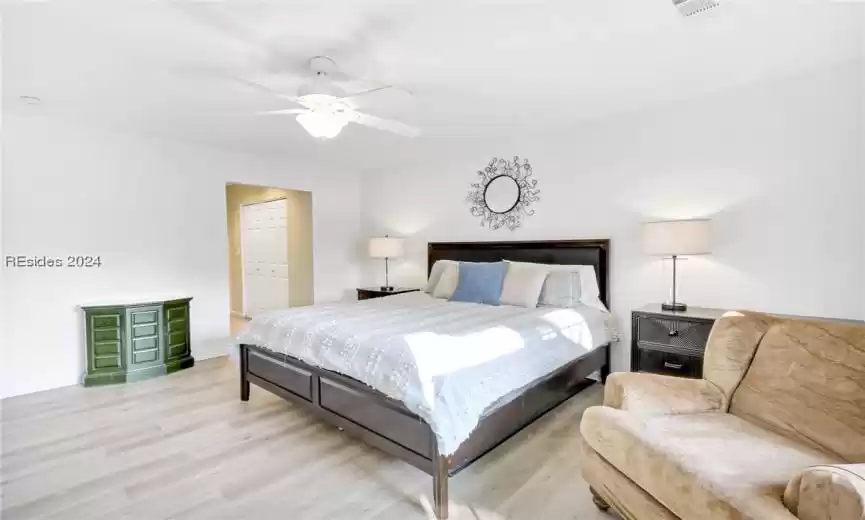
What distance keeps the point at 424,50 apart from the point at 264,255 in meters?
5.06

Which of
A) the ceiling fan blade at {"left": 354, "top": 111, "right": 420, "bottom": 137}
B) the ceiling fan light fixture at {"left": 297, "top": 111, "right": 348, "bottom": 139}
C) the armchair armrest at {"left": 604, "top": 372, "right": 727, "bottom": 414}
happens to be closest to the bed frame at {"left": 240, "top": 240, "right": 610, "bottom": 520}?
the armchair armrest at {"left": 604, "top": 372, "right": 727, "bottom": 414}

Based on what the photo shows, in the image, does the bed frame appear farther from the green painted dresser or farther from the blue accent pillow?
the green painted dresser

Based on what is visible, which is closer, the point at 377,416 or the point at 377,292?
the point at 377,416

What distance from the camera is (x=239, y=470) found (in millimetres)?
2229

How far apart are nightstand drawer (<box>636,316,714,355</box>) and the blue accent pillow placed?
1.11 meters

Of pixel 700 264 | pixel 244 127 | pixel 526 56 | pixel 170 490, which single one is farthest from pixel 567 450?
pixel 244 127

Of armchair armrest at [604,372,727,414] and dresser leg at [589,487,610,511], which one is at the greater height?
armchair armrest at [604,372,727,414]

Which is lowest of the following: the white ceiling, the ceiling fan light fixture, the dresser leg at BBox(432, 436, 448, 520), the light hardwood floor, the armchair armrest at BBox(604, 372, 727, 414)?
the light hardwood floor

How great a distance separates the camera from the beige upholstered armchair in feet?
3.82

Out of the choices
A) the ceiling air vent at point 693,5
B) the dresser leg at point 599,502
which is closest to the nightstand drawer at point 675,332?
the dresser leg at point 599,502

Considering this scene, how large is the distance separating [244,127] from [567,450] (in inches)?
144

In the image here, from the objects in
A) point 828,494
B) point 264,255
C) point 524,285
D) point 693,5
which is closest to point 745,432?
point 828,494

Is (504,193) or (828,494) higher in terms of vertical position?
(504,193)

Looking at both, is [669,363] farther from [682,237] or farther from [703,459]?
[703,459]
